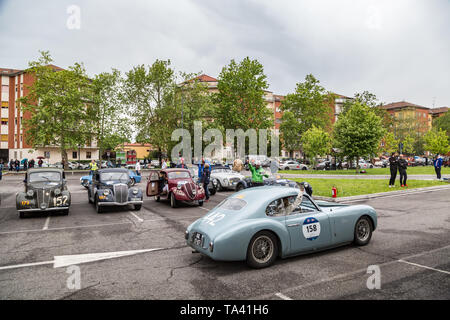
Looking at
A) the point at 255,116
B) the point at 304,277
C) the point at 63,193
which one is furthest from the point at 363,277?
the point at 255,116

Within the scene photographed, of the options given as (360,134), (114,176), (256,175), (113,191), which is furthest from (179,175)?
(360,134)

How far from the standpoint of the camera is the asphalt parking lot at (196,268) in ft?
13.4

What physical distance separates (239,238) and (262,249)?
0.56 meters

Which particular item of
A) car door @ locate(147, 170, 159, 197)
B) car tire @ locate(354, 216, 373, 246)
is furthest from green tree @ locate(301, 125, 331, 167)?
car tire @ locate(354, 216, 373, 246)

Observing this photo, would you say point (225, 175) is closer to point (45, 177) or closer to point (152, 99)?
point (45, 177)

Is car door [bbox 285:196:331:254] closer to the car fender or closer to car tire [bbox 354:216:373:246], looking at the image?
the car fender

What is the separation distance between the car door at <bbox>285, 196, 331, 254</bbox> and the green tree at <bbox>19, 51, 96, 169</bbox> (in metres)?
39.7

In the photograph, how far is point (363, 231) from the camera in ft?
20.7

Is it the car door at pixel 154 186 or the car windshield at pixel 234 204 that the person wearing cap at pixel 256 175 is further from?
the car windshield at pixel 234 204

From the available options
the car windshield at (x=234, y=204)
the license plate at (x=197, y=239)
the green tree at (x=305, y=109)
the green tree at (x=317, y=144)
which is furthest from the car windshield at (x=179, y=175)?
the green tree at (x=305, y=109)

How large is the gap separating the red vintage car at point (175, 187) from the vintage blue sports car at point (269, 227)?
21.1 ft

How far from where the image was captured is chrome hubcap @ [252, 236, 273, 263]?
4.97 m

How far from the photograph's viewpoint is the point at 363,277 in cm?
455

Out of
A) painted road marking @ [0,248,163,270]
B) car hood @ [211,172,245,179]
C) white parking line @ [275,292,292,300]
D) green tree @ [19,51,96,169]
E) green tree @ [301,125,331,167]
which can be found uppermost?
green tree @ [19,51,96,169]
